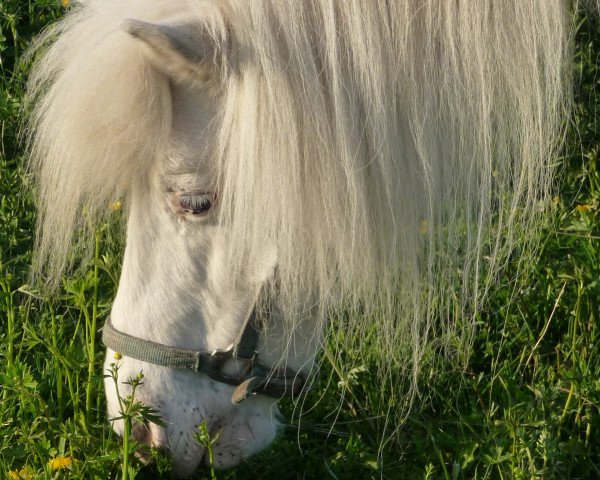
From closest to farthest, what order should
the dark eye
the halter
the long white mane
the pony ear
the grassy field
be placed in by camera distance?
1. the pony ear
2. the long white mane
3. the dark eye
4. the halter
5. the grassy field

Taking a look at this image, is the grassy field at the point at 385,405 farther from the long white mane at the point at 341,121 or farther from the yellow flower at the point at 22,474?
the long white mane at the point at 341,121

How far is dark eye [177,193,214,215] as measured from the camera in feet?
6.87

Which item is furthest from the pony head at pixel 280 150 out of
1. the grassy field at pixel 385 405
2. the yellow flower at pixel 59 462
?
the grassy field at pixel 385 405

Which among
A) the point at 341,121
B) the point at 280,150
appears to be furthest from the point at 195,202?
the point at 341,121

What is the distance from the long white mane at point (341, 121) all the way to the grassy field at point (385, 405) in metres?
0.40

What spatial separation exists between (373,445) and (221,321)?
783 mm

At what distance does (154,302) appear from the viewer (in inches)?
86.7

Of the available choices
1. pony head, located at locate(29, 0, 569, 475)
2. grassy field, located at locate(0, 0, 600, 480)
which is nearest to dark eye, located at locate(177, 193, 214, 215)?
pony head, located at locate(29, 0, 569, 475)

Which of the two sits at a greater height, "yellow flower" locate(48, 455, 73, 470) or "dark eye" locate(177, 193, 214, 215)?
"dark eye" locate(177, 193, 214, 215)

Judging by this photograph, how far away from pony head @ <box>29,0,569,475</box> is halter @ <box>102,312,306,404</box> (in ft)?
0.05

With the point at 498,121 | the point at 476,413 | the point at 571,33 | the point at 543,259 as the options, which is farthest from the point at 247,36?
the point at 543,259

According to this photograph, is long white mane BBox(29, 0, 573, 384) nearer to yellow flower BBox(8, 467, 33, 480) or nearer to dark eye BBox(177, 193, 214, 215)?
dark eye BBox(177, 193, 214, 215)

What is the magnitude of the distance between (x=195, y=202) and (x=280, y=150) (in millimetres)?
243

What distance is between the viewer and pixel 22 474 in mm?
2336
